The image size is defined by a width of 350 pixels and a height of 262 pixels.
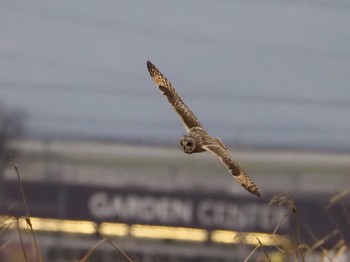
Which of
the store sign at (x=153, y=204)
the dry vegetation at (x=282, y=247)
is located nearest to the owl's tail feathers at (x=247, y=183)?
the dry vegetation at (x=282, y=247)

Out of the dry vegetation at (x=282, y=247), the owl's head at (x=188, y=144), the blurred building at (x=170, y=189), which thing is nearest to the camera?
the owl's head at (x=188, y=144)

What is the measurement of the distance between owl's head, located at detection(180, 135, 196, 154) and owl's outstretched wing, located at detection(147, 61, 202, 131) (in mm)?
42

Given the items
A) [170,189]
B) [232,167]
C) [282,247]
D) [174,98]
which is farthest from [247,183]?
[170,189]

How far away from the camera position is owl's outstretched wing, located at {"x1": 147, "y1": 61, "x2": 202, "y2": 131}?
1171 millimetres

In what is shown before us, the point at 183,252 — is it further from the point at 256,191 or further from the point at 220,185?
the point at 256,191

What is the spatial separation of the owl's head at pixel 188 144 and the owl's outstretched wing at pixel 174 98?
0.04 m

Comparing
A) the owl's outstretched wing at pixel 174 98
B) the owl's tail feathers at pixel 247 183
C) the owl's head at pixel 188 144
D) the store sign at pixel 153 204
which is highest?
the store sign at pixel 153 204

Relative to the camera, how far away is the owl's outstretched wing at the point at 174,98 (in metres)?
1.17

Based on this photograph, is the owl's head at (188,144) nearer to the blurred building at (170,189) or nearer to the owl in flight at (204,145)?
the owl in flight at (204,145)

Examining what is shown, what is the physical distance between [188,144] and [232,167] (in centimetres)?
5

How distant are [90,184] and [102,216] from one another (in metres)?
3.11

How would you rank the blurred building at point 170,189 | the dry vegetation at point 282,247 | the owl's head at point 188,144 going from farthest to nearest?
the blurred building at point 170,189 → the dry vegetation at point 282,247 → the owl's head at point 188,144

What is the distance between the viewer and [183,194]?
19.5 feet

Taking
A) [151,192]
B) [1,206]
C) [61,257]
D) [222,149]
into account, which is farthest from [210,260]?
[222,149]
